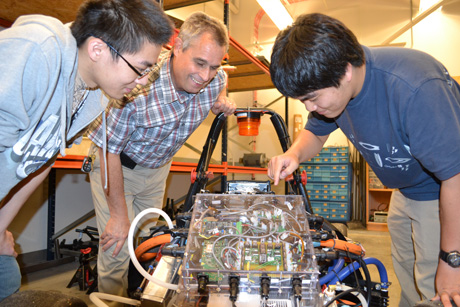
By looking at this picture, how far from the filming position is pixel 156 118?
177 centimetres

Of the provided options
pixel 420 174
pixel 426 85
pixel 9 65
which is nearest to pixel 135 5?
pixel 9 65

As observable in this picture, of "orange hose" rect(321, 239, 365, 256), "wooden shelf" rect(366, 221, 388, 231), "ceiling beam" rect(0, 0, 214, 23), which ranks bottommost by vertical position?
"wooden shelf" rect(366, 221, 388, 231)

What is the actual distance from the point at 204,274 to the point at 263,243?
0.22 meters

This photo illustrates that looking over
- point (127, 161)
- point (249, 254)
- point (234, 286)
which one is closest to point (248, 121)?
point (127, 161)

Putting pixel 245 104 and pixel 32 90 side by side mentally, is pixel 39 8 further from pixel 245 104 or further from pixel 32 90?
pixel 245 104

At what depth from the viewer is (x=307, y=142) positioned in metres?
1.63

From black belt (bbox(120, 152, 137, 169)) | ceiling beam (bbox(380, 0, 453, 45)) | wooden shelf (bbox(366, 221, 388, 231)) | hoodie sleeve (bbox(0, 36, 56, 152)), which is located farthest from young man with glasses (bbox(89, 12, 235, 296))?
ceiling beam (bbox(380, 0, 453, 45))

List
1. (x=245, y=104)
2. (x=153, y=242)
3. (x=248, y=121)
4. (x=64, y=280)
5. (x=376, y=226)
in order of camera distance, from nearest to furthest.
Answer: (x=153, y=242) → (x=248, y=121) → (x=64, y=280) → (x=376, y=226) → (x=245, y=104)

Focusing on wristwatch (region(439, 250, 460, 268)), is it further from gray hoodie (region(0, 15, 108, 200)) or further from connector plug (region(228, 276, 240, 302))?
gray hoodie (region(0, 15, 108, 200))

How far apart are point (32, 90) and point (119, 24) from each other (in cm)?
33

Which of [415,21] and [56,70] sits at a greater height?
[415,21]

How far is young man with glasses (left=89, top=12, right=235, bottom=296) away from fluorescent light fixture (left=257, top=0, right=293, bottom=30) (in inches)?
120

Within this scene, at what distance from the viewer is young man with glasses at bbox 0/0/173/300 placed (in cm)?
72

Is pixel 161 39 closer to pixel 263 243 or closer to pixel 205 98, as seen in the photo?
pixel 263 243
